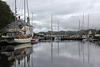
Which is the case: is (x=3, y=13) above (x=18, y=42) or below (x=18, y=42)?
above

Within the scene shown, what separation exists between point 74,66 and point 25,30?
125 ft

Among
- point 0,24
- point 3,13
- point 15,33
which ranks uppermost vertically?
point 3,13

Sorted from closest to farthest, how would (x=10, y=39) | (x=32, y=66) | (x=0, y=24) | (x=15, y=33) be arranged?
(x=32, y=66), (x=10, y=39), (x=0, y=24), (x=15, y=33)

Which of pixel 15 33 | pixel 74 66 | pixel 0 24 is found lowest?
pixel 74 66

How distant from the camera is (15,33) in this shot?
1646 inches

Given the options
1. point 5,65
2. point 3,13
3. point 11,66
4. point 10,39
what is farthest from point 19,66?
point 3,13

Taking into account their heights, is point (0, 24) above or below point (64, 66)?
above

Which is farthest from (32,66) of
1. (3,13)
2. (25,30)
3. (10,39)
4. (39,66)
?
(25,30)

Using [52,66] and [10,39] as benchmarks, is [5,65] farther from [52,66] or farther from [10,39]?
[10,39]

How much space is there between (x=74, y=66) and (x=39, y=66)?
10.9 feet

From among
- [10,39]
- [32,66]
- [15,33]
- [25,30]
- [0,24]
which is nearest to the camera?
[32,66]

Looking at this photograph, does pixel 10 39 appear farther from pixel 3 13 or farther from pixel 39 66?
pixel 39 66

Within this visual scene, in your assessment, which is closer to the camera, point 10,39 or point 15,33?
point 10,39

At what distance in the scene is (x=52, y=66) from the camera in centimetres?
1122
